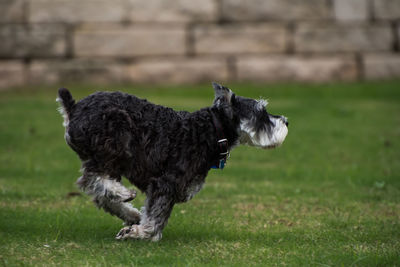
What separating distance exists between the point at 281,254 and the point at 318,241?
66cm

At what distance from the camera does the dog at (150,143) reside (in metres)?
5.65

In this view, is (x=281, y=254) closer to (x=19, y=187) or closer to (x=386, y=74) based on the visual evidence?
(x=19, y=187)

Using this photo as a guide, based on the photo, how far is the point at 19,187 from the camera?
8438mm

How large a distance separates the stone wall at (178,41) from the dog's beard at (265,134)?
1042cm

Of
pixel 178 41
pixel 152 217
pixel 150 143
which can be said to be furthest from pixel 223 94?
pixel 178 41

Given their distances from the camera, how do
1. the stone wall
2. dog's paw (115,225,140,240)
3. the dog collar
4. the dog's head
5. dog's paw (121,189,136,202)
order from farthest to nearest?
1. the stone wall
2. the dog's head
3. the dog collar
4. dog's paw (115,225,140,240)
5. dog's paw (121,189,136,202)

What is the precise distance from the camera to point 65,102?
18.9 feet

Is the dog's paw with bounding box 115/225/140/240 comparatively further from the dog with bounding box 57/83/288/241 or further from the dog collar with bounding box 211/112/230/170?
the dog collar with bounding box 211/112/230/170

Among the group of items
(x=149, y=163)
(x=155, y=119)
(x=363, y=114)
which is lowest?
(x=363, y=114)

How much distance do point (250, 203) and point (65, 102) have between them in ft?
10.1

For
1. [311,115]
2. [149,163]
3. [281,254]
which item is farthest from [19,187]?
[311,115]

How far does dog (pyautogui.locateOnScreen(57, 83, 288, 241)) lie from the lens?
18.5 ft

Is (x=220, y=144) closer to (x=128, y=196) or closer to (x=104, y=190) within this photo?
(x=128, y=196)

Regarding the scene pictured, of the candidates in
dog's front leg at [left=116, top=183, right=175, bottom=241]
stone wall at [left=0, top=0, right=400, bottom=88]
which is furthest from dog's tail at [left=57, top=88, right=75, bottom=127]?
stone wall at [left=0, top=0, right=400, bottom=88]
